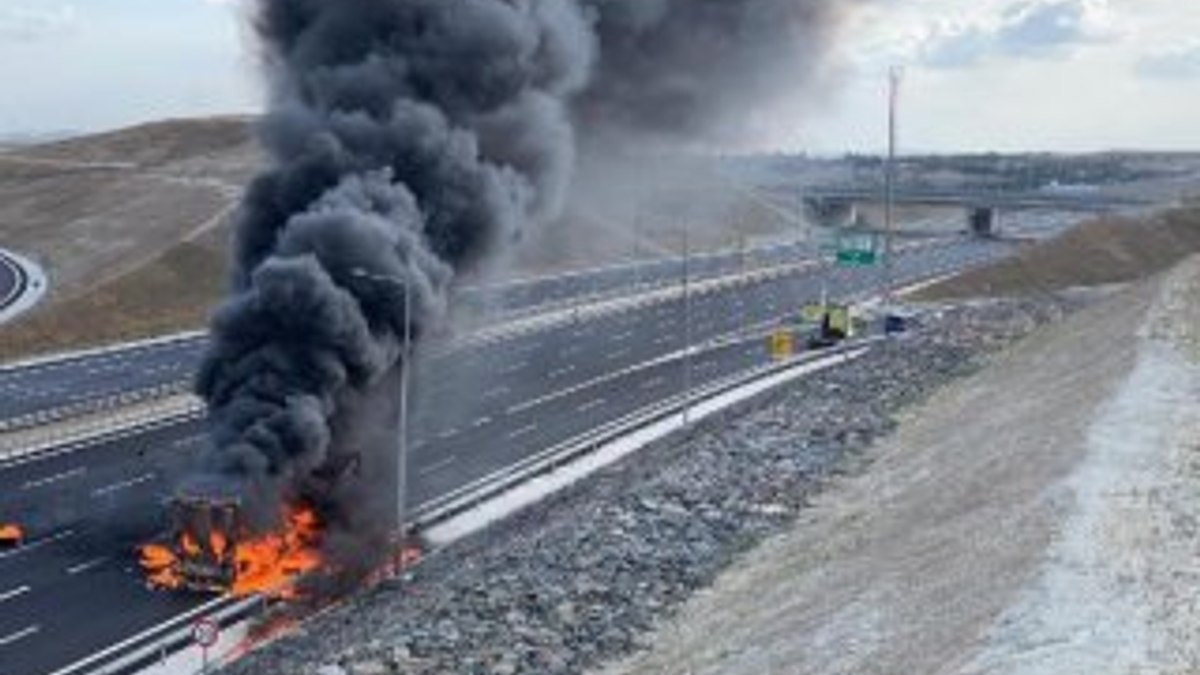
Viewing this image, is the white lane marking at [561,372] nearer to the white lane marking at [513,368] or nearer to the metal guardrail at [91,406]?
the white lane marking at [513,368]

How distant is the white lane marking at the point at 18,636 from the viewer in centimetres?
3584

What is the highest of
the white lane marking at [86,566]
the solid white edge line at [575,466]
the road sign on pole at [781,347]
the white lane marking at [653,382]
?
the road sign on pole at [781,347]

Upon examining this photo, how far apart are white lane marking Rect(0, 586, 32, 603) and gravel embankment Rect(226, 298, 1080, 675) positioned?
860cm

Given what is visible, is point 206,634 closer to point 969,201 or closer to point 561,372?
point 561,372

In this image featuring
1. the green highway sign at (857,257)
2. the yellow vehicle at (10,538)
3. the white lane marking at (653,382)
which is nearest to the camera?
the yellow vehicle at (10,538)

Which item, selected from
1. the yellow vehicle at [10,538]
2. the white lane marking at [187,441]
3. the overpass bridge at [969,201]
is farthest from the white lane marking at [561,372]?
the overpass bridge at [969,201]

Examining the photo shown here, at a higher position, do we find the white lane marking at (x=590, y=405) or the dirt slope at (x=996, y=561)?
the dirt slope at (x=996, y=561)

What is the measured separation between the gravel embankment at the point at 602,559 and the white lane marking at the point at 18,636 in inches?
248

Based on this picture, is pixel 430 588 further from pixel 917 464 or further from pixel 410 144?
pixel 917 464

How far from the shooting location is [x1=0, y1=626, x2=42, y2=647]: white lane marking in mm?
35844

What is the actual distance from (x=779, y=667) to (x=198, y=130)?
497 feet

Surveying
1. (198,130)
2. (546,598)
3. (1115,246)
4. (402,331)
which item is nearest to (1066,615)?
(546,598)

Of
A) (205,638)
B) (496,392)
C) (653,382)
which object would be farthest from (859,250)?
(205,638)

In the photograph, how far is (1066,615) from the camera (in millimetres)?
26297
